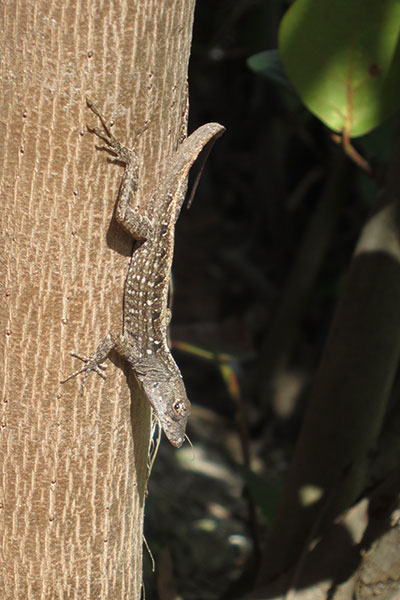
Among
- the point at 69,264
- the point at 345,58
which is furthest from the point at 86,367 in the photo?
the point at 345,58

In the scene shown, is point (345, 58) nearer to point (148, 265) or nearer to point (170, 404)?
point (148, 265)

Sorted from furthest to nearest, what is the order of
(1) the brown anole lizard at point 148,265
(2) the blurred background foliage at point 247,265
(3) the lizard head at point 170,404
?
(2) the blurred background foliage at point 247,265
(3) the lizard head at point 170,404
(1) the brown anole lizard at point 148,265

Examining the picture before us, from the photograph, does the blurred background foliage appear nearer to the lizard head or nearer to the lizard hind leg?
the lizard head

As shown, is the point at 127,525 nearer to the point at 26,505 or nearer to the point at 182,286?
the point at 26,505

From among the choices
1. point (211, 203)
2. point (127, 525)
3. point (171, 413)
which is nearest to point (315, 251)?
point (211, 203)

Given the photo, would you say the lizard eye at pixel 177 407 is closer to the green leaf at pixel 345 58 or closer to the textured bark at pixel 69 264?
the textured bark at pixel 69 264

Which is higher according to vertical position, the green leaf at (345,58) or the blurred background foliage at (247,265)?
the green leaf at (345,58)

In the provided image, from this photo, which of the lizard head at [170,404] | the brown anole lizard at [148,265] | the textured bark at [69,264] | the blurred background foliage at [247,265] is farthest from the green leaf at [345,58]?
the blurred background foliage at [247,265]
